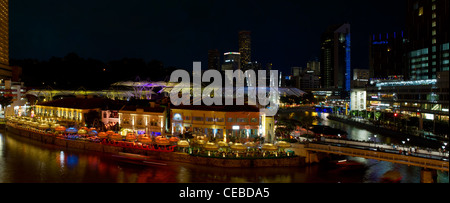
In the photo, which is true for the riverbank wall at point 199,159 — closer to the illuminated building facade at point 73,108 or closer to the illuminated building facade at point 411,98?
the illuminated building facade at point 73,108

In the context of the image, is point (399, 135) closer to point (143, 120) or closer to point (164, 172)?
point (143, 120)

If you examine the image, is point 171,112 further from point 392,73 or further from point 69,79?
point 392,73

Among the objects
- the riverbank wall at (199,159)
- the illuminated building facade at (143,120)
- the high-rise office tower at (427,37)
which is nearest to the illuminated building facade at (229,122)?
the illuminated building facade at (143,120)

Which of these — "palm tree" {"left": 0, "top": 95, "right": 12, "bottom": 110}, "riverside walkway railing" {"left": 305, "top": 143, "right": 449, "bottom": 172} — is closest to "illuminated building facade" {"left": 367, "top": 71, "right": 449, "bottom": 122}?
"riverside walkway railing" {"left": 305, "top": 143, "right": 449, "bottom": 172}

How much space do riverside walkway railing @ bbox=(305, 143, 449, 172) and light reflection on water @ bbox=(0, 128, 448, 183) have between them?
1.12 meters

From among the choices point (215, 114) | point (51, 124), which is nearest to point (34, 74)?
point (51, 124)

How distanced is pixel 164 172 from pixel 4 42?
66.0 metres

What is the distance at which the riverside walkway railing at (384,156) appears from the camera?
56.4ft

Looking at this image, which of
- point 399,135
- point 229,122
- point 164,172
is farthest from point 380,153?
point 399,135

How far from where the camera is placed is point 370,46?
102875 millimetres

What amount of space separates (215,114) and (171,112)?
4476 mm

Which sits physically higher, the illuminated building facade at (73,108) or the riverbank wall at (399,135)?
the illuminated building facade at (73,108)

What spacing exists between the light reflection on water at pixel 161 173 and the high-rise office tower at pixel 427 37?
147 ft

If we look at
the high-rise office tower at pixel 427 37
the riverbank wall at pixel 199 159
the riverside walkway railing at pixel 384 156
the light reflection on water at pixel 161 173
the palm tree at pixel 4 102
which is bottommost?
the light reflection on water at pixel 161 173
